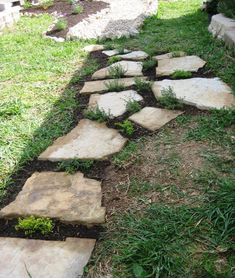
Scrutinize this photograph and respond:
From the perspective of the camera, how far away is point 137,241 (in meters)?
1.82

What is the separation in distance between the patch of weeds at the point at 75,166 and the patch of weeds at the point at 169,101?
0.97 m

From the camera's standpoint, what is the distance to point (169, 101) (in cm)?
314

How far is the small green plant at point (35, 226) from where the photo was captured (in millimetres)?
1982

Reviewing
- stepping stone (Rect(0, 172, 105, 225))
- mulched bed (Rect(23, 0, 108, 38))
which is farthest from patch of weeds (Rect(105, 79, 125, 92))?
mulched bed (Rect(23, 0, 108, 38))

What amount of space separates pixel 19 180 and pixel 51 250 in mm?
786

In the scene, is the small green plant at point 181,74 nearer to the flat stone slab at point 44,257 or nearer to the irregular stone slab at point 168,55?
the irregular stone slab at point 168,55

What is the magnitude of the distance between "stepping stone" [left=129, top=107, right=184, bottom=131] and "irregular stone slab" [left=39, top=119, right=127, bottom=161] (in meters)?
0.24

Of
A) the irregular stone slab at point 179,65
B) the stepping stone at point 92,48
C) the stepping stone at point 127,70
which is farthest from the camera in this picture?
the stepping stone at point 92,48

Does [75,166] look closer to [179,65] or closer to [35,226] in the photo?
[35,226]

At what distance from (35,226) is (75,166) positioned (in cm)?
64

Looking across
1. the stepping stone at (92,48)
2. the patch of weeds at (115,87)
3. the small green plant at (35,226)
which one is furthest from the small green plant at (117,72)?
the small green plant at (35,226)

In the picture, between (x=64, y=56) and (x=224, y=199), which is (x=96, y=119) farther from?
(x=64, y=56)

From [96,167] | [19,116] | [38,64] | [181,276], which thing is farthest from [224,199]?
[38,64]

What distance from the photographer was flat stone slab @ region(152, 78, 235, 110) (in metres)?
3.08
